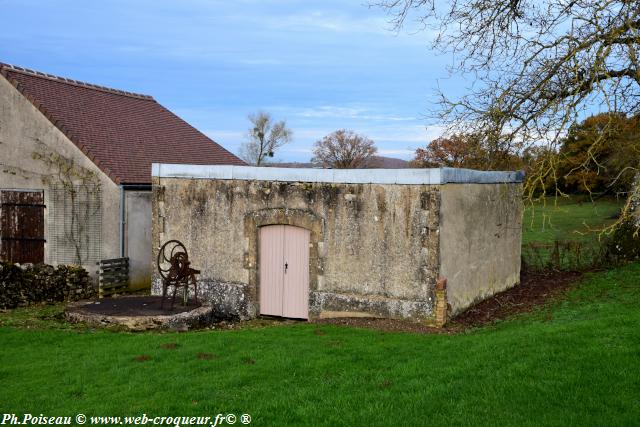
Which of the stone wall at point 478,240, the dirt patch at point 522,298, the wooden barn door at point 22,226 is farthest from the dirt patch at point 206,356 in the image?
the wooden barn door at point 22,226

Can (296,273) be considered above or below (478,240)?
below

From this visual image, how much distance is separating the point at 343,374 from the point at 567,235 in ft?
101

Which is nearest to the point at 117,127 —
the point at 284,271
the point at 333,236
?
the point at 284,271

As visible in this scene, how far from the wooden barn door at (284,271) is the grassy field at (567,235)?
963cm

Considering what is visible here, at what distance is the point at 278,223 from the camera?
13914mm

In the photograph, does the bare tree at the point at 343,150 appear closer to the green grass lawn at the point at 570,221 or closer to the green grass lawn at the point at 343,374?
the green grass lawn at the point at 570,221

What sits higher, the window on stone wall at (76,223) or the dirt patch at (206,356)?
the window on stone wall at (76,223)

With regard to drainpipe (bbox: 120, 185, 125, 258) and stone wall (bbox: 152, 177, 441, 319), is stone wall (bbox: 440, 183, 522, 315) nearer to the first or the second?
stone wall (bbox: 152, 177, 441, 319)

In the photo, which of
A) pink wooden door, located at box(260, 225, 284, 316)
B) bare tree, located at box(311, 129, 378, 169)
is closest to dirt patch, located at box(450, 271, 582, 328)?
pink wooden door, located at box(260, 225, 284, 316)

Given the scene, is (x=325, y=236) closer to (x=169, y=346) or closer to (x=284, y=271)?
(x=284, y=271)

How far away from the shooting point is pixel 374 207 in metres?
13.1

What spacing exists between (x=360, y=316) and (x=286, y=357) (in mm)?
3906

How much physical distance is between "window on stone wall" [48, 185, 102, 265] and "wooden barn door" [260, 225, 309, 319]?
5.92m

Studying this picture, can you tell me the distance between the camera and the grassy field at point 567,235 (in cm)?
2112
